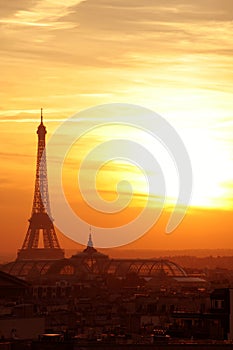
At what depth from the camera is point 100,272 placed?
6668 inches

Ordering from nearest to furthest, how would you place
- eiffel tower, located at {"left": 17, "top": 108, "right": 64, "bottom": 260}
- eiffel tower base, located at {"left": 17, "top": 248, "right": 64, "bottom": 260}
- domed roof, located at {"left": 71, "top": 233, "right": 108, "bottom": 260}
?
eiffel tower, located at {"left": 17, "top": 108, "right": 64, "bottom": 260} → eiffel tower base, located at {"left": 17, "top": 248, "right": 64, "bottom": 260} → domed roof, located at {"left": 71, "top": 233, "right": 108, "bottom": 260}

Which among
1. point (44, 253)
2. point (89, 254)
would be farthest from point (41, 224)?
point (89, 254)

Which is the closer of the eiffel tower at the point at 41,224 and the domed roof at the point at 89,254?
the eiffel tower at the point at 41,224

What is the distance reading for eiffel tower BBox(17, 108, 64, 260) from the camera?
466 feet

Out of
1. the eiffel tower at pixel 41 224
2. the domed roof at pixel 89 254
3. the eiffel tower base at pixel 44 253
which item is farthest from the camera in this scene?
the domed roof at pixel 89 254

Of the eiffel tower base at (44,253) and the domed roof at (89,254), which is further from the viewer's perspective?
the domed roof at (89,254)

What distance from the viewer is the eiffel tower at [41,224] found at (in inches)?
5587

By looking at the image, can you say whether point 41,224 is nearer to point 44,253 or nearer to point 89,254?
point 44,253

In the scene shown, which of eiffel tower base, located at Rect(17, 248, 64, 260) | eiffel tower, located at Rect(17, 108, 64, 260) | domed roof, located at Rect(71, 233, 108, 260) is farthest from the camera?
domed roof, located at Rect(71, 233, 108, 260)

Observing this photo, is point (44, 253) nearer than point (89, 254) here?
Yes

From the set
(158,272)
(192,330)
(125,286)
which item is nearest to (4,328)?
(192,330)

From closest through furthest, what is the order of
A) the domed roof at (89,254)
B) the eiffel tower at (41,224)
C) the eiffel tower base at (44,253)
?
the eiffel tower at (41,224), the eiffel tower base at (44,253), the domed roof at (89,254)

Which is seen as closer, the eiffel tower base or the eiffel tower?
the eiffel tower

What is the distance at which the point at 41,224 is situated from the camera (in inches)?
5827
